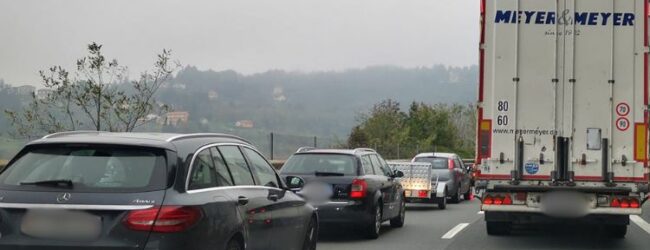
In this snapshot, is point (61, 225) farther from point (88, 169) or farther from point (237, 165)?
point (237, 165)

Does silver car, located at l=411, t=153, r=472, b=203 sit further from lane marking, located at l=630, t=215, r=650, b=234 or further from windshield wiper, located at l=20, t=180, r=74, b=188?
windshield wiper, located at l=20, t=180, r=74, b=188

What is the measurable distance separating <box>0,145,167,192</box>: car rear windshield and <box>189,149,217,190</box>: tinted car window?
0.95ft

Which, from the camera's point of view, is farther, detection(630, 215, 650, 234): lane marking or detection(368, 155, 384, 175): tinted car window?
detection(630, 215, 650, 234): lane marking

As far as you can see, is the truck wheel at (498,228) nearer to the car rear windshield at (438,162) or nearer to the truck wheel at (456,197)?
the car rear windshield at (438,162)

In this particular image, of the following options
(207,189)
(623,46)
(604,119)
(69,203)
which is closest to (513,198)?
(604,119)

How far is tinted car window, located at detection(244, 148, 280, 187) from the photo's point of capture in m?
7.48

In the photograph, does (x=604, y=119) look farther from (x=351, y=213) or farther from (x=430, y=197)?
(x=430, y=197)

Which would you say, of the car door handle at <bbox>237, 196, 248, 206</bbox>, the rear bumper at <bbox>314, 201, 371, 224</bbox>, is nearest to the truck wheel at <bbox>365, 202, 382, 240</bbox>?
the rear bumper at <bbox>314, 201, 371, 224</bbox>

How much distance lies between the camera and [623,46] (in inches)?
438

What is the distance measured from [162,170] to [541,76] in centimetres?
705

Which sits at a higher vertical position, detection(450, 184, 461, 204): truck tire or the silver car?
the silver car

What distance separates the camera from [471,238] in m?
13.0

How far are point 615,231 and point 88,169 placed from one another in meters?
9.39

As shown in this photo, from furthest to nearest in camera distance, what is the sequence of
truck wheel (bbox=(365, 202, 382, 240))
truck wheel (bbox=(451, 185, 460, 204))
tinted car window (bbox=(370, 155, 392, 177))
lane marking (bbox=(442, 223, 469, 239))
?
truck wheel (bbox=(451, 185, 460, 204))
tinted car window (bbox=(370, 155, 392, 177))
lane marking (bbox=(442, 223, 469, 239))
truck wheel (bbox=(365, 202, 382, 240))
